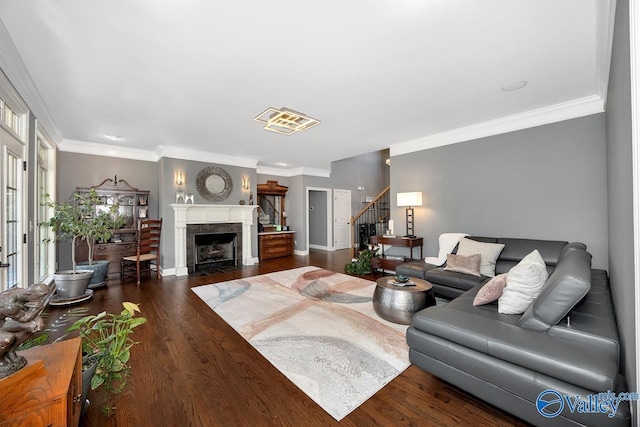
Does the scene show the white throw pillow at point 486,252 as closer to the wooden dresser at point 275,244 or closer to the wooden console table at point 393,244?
the wooden console table at point 393,244

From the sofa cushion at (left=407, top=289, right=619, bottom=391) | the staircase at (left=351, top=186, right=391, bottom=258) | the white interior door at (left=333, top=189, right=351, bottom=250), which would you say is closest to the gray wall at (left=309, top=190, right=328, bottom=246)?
the white interior door at (left=333, top=189, right=351, bottom=250)

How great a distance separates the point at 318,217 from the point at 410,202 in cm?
439

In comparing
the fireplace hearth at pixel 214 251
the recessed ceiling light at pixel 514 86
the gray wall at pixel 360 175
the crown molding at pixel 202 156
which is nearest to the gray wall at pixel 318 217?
the gray wall at pixel 360 175

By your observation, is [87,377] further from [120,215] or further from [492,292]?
[120,215]

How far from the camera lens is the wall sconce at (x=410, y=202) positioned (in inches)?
180

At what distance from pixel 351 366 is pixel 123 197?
5650 millimetres

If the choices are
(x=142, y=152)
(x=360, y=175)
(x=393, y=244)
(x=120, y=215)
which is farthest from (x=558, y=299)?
(x=360, y=175)

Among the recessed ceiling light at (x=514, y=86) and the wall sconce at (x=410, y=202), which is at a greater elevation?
the recessed ceiling light at (x=514, y=86)

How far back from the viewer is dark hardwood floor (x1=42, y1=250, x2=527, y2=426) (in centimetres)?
156

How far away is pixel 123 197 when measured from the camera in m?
5.32

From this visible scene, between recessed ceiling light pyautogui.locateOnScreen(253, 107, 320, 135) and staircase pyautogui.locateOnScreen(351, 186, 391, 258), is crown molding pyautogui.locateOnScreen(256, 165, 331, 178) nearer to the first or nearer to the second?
staircase pyautogui.locateOnScreen(351, 186, 391, 258)

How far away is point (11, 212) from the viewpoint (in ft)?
8.46

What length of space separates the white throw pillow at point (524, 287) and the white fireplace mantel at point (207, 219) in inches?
210

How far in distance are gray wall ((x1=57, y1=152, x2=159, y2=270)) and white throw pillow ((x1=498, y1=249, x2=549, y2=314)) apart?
6.45 metres
